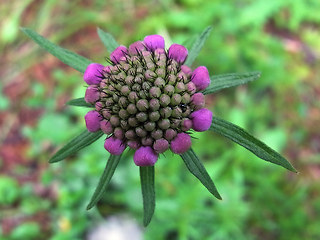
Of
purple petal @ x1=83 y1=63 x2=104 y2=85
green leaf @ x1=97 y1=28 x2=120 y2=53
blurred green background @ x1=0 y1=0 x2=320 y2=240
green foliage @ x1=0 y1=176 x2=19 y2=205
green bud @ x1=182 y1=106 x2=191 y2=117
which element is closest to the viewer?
green bud @ x1=182 y1=106 x2=191 y2=117

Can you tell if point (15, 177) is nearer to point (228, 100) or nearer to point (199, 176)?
point (228, 100)

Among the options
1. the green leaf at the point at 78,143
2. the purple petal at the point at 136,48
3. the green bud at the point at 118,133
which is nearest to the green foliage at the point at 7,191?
the green leaf at the point at 78,143

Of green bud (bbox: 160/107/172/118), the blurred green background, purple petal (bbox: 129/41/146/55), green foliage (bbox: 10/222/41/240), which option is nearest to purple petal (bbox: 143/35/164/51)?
purple petal (bbox: 129/41/146/55)

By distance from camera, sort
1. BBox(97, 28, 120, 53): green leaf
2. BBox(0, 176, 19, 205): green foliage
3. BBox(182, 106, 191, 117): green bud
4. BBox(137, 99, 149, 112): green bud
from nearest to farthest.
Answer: BBox(137, 99, 149, 112): green bud
BBox(182, 106, 191, 117): green bud
BBox(97, 28, 120, 53): green leaf
BBox(0, 176, 19, 205): green foliage

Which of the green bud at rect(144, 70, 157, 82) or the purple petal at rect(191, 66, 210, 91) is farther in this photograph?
the purple petal at rect(191, 66, 210, 91)

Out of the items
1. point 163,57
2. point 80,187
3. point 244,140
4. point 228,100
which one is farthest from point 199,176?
point 228,100

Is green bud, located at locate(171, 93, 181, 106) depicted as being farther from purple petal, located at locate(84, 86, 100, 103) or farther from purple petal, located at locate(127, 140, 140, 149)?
purple petal, located at locate(84, 86, 100, 103)

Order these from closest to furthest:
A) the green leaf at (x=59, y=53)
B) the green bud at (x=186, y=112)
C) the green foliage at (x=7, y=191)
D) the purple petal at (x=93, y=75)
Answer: the green bud at (x=186, y=112), the purple petal at (x=93, y=75), the green leaf at (x=59, y=53), the green foliage at (x=7, y=191)

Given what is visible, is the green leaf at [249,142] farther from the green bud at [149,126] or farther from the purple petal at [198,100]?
the green bud at [149,126]
